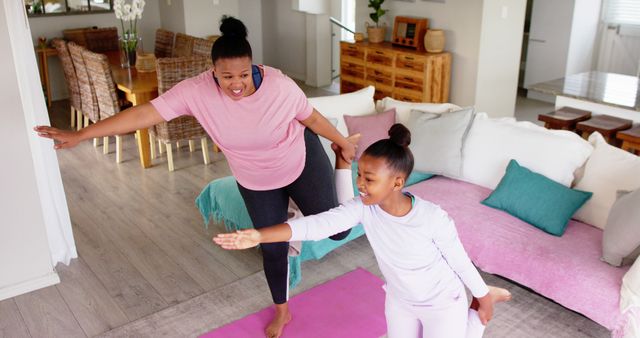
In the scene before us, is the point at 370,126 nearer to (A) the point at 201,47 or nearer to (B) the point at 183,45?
(A) the point at 201,47

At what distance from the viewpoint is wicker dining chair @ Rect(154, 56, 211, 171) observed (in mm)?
4824

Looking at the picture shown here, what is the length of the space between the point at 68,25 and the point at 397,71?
414 centimetres

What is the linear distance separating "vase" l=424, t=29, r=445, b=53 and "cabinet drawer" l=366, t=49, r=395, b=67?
1.28ft

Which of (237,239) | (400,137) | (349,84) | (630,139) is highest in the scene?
(400,137)

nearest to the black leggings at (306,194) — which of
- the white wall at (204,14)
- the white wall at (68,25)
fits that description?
the white wall at (204,14)

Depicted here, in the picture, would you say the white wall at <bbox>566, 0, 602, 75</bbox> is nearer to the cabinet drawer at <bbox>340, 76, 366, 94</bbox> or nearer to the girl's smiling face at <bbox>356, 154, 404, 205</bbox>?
the cabinet drawer at <bbox>340, 76, 366, 94</bbox>

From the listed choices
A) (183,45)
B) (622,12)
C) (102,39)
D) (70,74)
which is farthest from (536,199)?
(102,39)

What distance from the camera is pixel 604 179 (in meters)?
3.15

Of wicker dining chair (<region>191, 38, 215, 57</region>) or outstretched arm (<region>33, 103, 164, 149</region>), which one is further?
wicker dining chair (<region>191, 38, 215, 57</region>)

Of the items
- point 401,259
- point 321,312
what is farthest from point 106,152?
point 401,259

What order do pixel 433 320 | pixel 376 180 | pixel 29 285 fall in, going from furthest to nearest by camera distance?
pixel 29 285 → pixel 433 320 → pixel 376 180

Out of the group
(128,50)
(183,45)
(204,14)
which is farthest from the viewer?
(204,14)

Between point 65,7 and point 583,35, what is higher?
point 65,7

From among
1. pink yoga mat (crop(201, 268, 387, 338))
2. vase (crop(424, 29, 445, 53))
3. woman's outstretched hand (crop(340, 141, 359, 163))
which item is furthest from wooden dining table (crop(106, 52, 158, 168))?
woman's outstretched hand (crop(340, 141, 359, 163))
